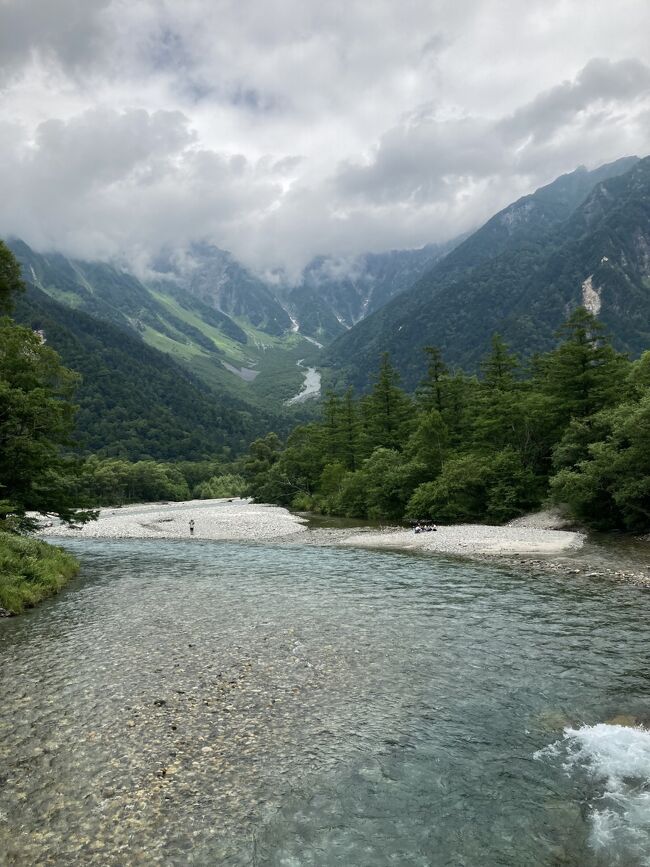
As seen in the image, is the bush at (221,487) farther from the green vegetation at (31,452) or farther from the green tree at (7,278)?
the green vegetation at (31,452)

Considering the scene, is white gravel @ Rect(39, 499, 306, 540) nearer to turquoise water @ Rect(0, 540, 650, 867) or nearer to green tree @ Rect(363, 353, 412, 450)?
green tree @ Rect(363, 353, 412, 450)

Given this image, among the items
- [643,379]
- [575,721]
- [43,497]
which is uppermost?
[643,379]

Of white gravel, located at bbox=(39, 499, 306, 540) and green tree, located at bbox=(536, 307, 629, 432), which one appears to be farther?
white gravel, located at bbox=(39, 499, 306, 540)

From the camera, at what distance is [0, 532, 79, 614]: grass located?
21000 millimetres

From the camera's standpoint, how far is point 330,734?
1094cm

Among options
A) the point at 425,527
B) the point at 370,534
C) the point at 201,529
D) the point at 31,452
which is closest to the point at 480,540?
the point at 425,527

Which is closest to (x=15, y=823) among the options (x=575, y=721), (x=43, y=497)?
A: (x=575, y=721)

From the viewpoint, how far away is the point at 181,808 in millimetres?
8398

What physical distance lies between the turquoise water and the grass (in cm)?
183

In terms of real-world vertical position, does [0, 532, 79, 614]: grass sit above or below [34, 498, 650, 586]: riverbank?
above

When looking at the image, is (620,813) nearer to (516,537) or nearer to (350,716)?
(350,716)

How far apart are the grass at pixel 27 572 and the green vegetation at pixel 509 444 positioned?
111 ft

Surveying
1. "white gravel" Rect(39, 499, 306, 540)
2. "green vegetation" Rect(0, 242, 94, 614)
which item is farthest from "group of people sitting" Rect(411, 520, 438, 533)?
"green vegetation" Rect(0, 242, 94, 614)

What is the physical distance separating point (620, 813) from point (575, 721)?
3059 millimetres
